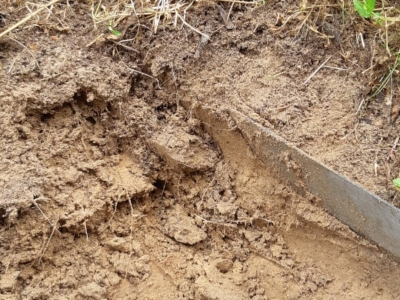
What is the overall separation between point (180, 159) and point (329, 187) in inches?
23.4

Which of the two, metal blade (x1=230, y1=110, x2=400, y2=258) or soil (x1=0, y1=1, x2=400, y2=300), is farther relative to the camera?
soil (x1=0, y1=1, x2=400, y2=300)

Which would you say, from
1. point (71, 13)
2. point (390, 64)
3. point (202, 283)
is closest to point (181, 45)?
point (71, 13)

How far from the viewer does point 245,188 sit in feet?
6.40

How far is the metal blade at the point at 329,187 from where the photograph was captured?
165 cm

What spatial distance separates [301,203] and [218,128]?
1.49 ft

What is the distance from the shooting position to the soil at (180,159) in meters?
1.76

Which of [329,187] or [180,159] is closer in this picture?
[329,187]

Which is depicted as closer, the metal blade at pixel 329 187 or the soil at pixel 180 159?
the metal blade at pixel 329 187

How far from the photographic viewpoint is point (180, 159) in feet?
6.39

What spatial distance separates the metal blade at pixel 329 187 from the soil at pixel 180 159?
0.04m

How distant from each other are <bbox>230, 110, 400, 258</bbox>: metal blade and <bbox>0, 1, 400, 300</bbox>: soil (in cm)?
4

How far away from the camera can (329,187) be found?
1745 millimetres

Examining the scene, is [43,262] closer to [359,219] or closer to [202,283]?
[202,283]

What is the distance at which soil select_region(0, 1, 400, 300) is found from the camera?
1.76 metres
